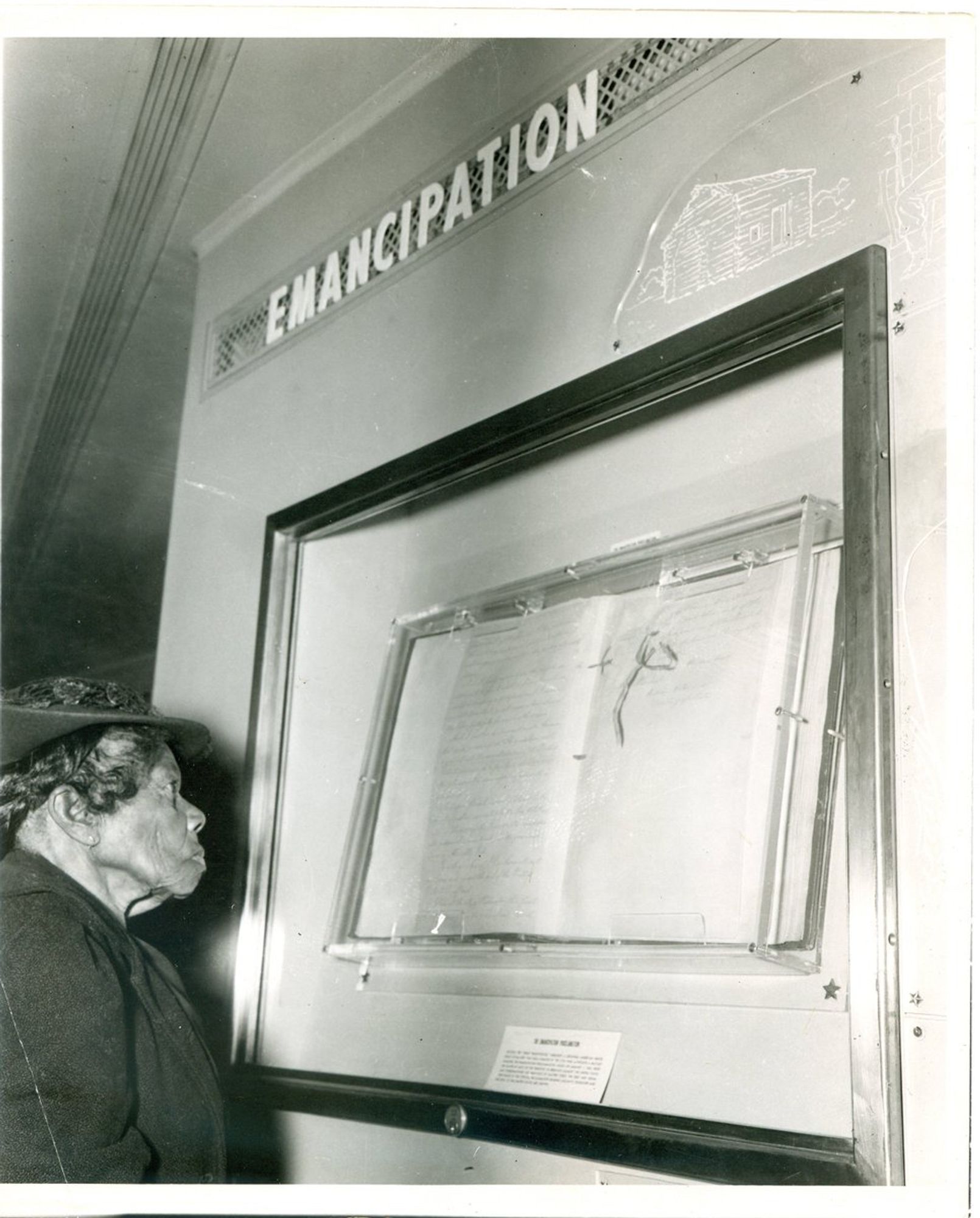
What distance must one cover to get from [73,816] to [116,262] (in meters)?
1.06

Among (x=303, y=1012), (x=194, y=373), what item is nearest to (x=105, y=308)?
(x=194, y=373)

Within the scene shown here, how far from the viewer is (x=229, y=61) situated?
1.80m

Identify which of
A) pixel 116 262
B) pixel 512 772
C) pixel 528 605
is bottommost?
pixel 512 772

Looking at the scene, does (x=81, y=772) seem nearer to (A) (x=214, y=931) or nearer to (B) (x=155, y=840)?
(B) (x=155, y=840)

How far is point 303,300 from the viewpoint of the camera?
6.27ft

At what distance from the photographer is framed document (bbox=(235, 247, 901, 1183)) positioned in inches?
39.7

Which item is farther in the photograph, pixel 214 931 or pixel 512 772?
pixel 214 931

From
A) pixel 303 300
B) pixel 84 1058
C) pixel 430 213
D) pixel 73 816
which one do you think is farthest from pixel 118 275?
pixel 84 1058

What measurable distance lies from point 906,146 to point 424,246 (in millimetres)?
759

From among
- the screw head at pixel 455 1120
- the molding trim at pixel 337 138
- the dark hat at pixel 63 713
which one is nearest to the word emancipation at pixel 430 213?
the molding trim at pixel 337 138

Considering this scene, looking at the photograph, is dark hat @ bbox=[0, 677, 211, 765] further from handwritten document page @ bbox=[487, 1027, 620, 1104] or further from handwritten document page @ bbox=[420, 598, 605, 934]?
handwritten document page @ bbox=[487, 1027, 620, 1104]

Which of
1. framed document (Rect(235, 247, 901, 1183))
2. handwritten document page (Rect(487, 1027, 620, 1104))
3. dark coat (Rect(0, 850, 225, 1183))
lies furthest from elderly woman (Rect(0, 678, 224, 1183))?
handwritten document page (Rect(487, 1027, 620, 1104))

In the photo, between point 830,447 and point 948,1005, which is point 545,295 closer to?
point 830,447

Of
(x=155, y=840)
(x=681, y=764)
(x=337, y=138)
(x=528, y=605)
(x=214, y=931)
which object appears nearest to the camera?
(x=681, y=764)
